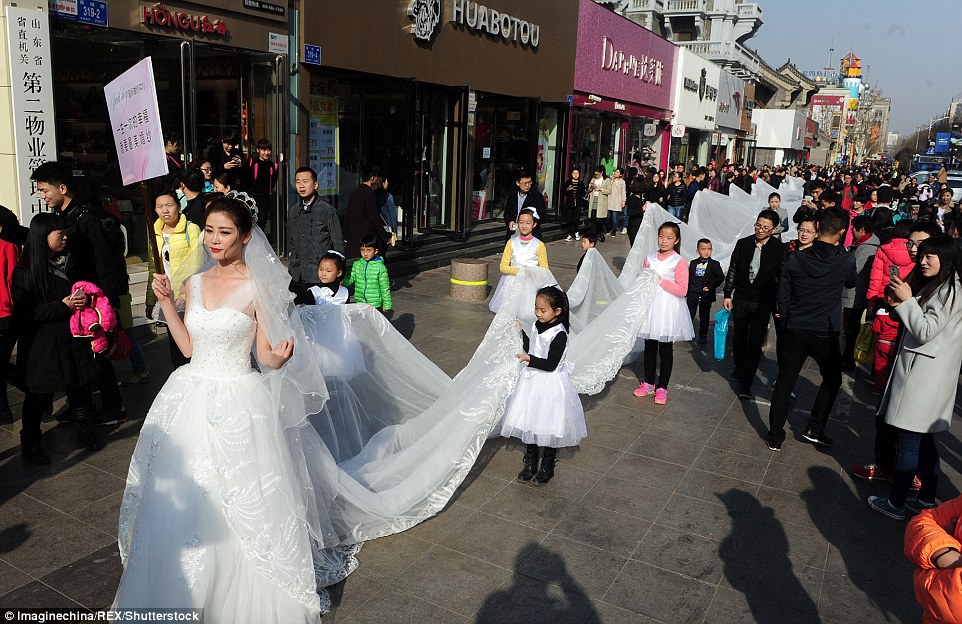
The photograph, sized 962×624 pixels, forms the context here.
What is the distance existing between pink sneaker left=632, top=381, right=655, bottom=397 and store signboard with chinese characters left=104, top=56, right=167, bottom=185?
4919 millimetres

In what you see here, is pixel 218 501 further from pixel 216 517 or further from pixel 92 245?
pixel 92 245

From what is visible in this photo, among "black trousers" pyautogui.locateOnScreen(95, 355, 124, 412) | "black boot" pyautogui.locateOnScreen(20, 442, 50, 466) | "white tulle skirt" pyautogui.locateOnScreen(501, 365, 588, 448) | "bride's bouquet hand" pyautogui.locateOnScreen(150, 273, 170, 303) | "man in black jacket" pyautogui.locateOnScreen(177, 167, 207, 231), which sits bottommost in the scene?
"black boot" pyautogui.locateOnScreen(20, 442, 50, 466)

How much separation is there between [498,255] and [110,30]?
29.1 ft

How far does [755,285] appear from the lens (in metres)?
7.57

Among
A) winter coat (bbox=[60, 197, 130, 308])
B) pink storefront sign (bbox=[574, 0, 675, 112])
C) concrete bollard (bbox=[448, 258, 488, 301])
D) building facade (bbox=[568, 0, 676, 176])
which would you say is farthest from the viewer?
building facade (bbox=[568, 0, 676, 176])

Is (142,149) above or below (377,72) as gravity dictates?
below

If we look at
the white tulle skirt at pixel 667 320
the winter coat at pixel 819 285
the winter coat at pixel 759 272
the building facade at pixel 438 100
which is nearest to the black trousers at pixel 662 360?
the white tulle skirt at pixel 667 320

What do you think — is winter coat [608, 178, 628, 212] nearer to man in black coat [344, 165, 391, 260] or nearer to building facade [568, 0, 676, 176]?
building facade [568, 0, 676, 176]

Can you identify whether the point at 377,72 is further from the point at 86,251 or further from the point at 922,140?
the point at 922,140

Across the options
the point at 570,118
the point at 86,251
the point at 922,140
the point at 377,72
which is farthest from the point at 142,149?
the point at 922,140

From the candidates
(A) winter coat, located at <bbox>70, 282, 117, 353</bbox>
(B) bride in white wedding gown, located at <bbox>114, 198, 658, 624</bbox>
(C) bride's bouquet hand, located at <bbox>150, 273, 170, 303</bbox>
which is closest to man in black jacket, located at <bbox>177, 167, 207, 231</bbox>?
(A) winter coat, located at <bbox>70, 282, 117, 353</bbox>

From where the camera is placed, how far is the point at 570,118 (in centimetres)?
2086

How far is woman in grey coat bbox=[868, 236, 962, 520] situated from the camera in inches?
179

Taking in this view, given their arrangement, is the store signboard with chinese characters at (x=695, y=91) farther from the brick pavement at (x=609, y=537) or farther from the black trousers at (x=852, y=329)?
the brick pavement at (x=609, y=537)
